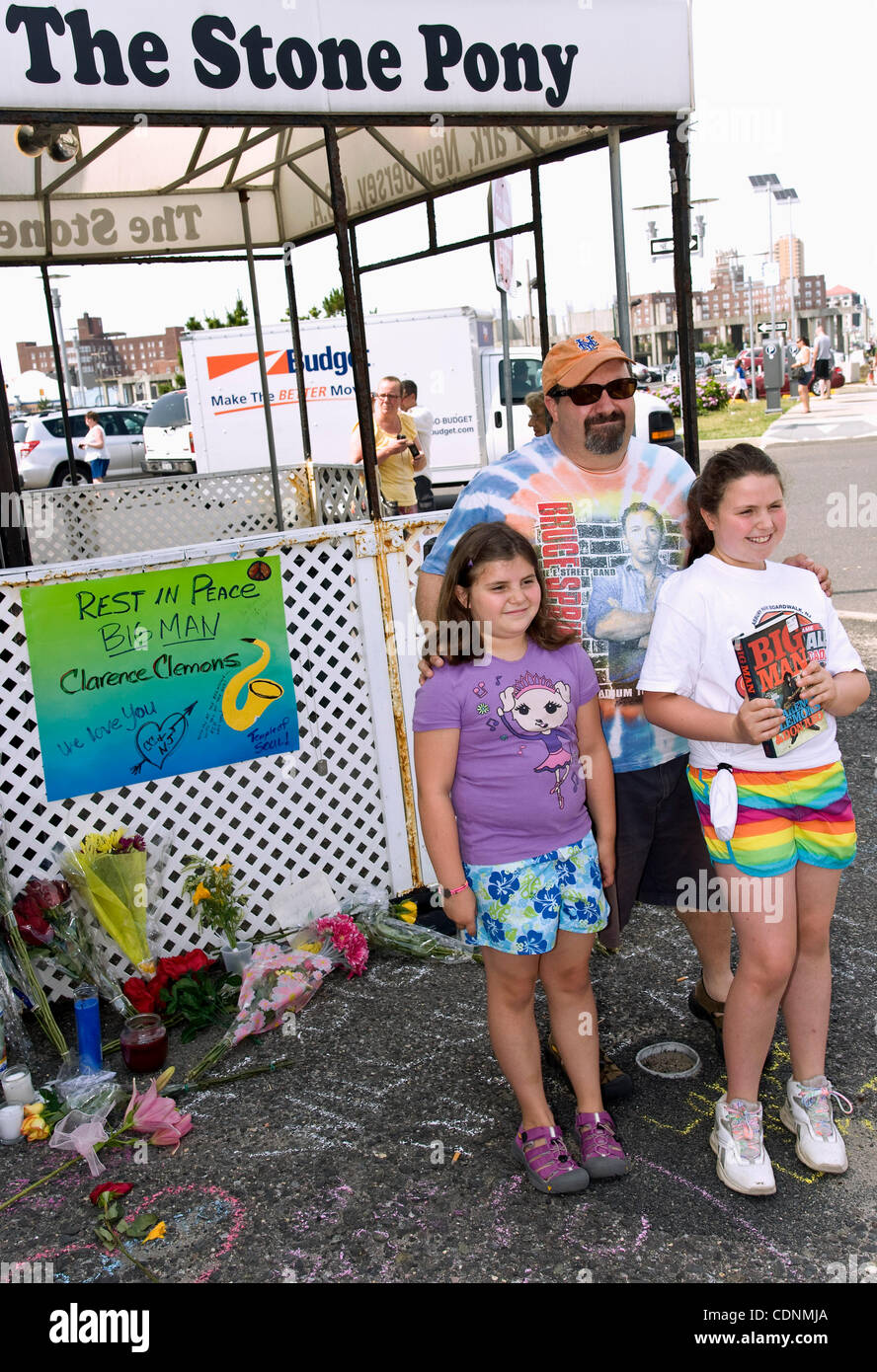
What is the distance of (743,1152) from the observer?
9.27 ft

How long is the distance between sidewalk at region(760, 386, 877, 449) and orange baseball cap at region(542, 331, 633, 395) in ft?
65.2

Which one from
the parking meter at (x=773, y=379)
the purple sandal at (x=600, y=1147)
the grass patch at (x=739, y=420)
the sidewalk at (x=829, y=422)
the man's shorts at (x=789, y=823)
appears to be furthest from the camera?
the parking meter at (x=773, y=379)

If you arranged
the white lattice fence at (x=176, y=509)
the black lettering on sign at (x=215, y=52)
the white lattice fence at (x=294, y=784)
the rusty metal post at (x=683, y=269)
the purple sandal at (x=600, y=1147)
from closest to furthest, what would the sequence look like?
the purple sandal at (x=600, y=1147) → the black lettering on sign at (x=215, y=52) → the white lattice fence at (x=294, y=784) → the rusty metal post at (x=683, y=269) → the white lattice fence at (x=176, y=509)

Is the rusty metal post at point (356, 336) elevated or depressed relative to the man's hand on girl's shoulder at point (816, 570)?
elevated

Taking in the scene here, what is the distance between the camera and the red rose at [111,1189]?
302 centimetres

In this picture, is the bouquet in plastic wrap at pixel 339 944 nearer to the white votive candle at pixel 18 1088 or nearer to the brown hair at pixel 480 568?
the white votive candle at pixel 18 1088

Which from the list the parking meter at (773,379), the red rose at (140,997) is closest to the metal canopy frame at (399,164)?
the red rose at (140,997)

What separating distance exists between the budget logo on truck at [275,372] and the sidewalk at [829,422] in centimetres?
837

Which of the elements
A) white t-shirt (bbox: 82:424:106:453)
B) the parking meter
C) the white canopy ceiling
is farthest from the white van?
the white canopy ceiling

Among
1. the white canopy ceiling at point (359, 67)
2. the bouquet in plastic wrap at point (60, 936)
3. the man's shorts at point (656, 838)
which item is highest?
the white canopy ceiling at point (359, 67)

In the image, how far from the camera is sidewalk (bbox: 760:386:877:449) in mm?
23297

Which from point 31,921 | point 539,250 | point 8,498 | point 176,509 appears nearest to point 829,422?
point 176,509

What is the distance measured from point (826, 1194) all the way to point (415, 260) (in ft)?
19.3
